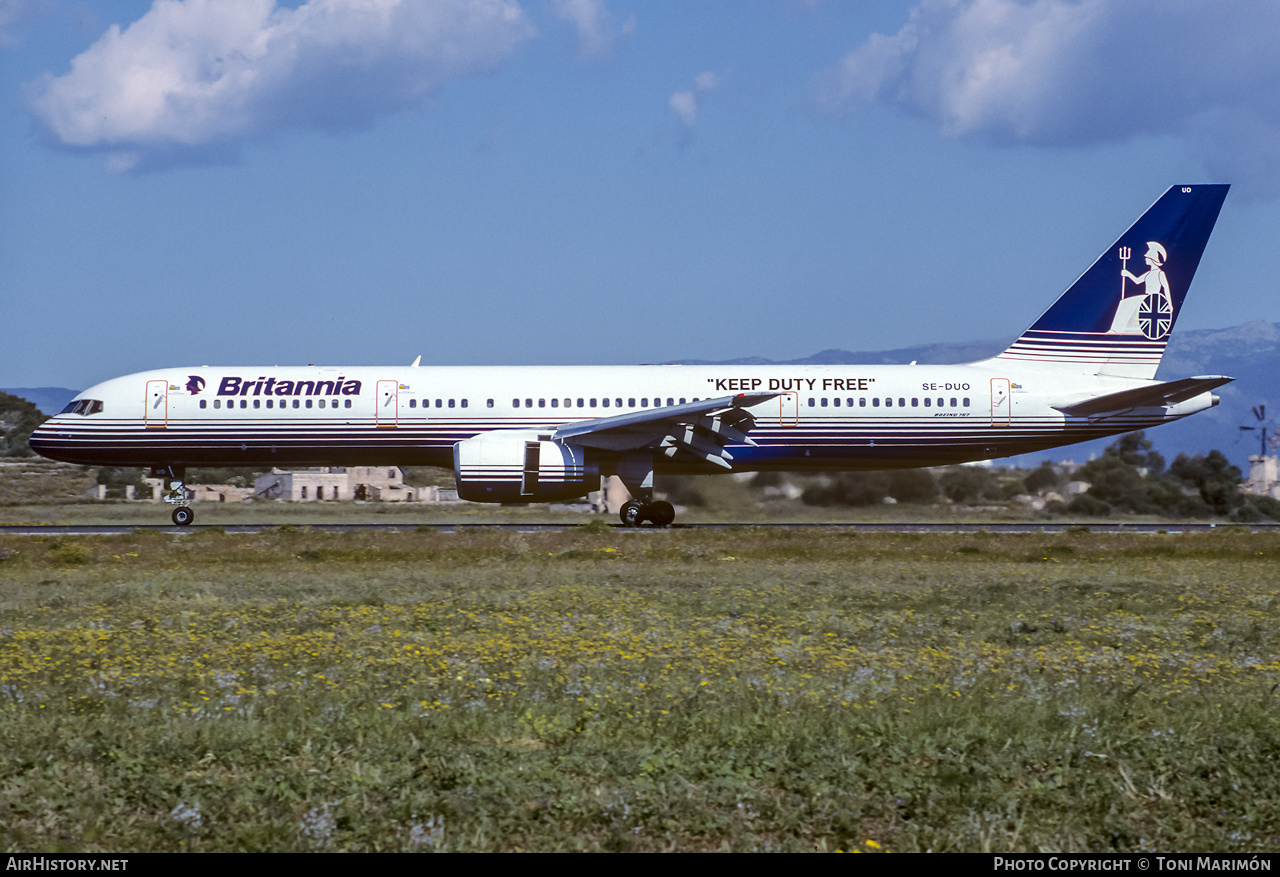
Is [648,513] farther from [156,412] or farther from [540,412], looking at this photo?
[156,412]

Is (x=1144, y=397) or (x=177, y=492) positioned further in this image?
(x=177, y=492)

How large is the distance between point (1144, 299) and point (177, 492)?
26.4 metres

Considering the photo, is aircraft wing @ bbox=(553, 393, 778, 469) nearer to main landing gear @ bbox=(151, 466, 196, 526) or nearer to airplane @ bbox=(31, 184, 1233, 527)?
airplane @ bbox=(31, 184, 1233, 527)

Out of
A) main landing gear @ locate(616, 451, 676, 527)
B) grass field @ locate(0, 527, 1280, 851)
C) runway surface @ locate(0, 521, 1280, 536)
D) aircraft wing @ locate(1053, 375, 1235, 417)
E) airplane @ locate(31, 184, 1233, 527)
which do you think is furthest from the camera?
airplane @ locate(31, 184, 1233, 527)

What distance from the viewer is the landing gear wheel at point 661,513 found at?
1156 inches

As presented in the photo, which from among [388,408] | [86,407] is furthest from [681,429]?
[86,407]

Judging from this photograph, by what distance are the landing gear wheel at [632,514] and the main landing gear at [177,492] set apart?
1158 centimetres

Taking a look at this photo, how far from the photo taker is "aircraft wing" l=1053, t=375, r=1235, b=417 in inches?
1115

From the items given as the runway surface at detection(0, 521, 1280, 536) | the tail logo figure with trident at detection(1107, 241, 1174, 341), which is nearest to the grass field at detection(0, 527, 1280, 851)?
the runway surface at detection(0, 521, 1280, 536)

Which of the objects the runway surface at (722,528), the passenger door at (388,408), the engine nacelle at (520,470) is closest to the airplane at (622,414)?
the passenger door at (388,408)

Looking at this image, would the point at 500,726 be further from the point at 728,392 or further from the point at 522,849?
the point at 728,392

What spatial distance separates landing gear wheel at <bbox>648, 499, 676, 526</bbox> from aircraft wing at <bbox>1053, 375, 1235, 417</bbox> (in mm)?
10153

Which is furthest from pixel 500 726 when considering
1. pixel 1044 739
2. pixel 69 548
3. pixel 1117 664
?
pixel 69 548

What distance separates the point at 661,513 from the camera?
96.4 feet
